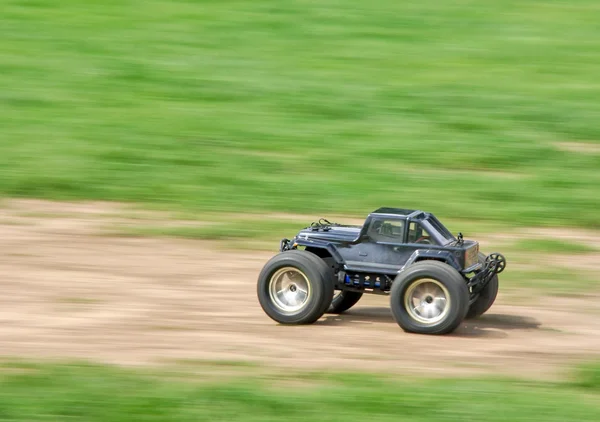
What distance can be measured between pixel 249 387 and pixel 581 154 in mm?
9850

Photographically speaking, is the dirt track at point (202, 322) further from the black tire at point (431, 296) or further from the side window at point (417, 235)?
the side window at point (417, 235)

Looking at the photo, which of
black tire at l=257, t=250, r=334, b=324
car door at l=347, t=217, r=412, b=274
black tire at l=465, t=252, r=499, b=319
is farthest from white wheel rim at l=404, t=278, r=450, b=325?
black tire at l=465, t=252, r=499, b=319

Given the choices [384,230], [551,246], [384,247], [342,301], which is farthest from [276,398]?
[551,246]

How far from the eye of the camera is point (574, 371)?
8.23 m

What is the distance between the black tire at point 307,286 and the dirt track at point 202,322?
0.42 feet

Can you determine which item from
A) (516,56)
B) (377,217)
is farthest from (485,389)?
(516,56)

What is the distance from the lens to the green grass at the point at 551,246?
12.5 metres

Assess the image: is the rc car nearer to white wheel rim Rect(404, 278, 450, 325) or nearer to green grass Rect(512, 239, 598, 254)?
white wheel rim Rect(404, 278, 450, 325)

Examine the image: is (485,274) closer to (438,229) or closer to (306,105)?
(438,229)

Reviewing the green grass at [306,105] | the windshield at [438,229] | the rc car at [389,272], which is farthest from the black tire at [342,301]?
the green grass at [306,105]

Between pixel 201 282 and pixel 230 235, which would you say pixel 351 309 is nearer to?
pixel 201 282

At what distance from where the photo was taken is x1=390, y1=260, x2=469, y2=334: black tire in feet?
28.9

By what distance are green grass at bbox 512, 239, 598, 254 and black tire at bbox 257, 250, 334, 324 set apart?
163 inches

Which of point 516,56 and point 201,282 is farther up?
point 516,56
